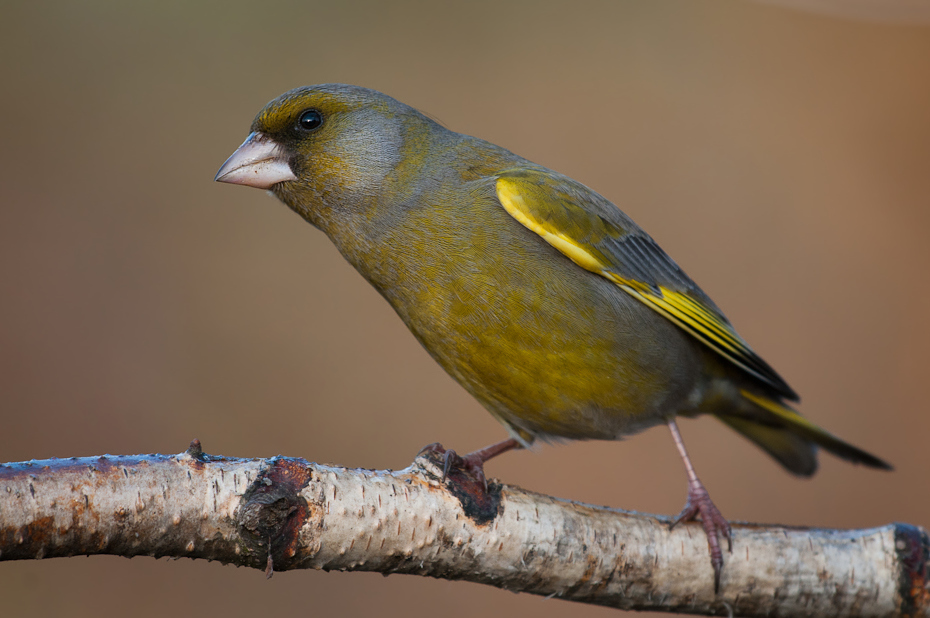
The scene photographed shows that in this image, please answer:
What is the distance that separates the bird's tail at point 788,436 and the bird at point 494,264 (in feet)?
1.69

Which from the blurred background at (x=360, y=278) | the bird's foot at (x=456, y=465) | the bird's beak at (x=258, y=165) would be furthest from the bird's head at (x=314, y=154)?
the blurred background at (x=360, y=278)

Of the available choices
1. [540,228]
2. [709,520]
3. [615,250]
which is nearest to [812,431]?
[709,520]

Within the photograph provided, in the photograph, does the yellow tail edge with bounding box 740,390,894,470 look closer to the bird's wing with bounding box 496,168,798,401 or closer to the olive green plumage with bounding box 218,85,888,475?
the bird's wing with bounding box 496,168,798,401

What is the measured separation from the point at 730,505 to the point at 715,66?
3.40 metres

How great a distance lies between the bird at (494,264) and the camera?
2883mm

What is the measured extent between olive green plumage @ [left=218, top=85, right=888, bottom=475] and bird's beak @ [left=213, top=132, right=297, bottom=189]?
0.01 meters

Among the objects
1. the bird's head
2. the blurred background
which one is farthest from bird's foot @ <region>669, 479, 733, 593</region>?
the blurred background

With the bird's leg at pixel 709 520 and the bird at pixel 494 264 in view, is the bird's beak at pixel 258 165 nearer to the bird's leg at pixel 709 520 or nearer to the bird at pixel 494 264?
the bird at pixel 494 264

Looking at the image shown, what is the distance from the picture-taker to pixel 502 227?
9.71ft

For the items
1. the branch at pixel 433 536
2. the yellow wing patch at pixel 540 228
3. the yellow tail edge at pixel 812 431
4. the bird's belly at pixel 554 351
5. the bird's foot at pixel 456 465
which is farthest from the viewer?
the yellow tail edge at pixel 812 431

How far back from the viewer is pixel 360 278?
5.82 meters

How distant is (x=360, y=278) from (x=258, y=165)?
2.80 meters

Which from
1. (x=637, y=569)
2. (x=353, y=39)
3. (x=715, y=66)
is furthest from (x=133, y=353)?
(x=715, y=66)

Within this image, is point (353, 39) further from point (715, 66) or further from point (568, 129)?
point (715, 66)
